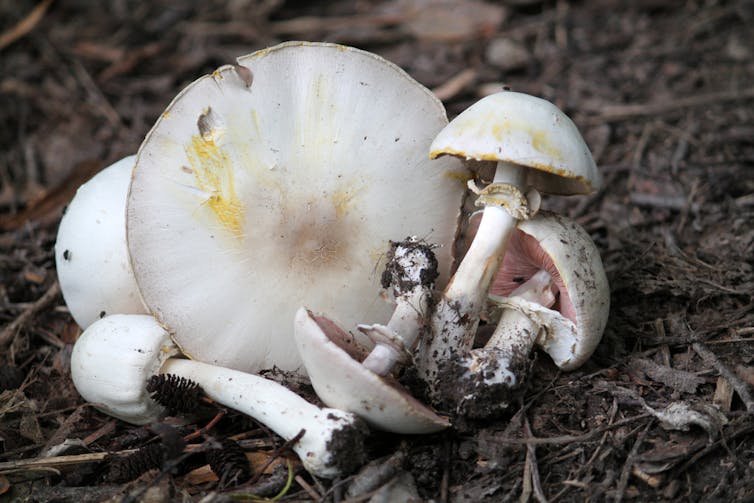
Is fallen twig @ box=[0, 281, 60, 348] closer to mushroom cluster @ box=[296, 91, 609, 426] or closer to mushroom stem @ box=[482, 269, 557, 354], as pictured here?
mushroom cluster @ box=[296, 91, 609, 426]

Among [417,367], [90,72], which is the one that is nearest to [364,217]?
[417,367]

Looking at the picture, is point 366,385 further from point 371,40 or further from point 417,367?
point 371,40

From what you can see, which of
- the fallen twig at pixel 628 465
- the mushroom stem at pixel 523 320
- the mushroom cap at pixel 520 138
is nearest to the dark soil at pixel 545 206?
the fallen twig at pixel 628 465

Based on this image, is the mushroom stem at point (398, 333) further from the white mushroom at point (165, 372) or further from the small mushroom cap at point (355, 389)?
the white mushroom at point (165, 372)

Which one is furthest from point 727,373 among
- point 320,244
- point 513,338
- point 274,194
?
point 274,194

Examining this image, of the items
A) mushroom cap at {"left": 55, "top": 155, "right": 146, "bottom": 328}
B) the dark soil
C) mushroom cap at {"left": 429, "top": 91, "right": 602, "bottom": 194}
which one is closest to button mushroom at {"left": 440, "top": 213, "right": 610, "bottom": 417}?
the dark soil

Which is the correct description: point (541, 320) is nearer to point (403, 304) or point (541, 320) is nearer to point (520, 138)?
point (403, 304)

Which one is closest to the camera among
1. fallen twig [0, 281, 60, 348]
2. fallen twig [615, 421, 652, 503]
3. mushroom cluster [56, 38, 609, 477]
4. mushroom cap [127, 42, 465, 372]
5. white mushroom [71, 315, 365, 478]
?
fallen twig [615, 421, 652, 503]
